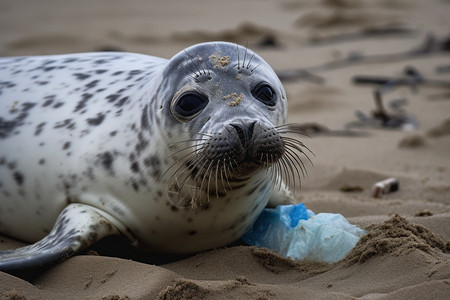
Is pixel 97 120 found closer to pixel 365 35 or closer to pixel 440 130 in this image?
pixel 440 130

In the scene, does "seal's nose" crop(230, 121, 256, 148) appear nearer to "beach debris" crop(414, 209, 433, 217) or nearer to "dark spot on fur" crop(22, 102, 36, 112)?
"beach debris" crop(414, 209, 433, 217)

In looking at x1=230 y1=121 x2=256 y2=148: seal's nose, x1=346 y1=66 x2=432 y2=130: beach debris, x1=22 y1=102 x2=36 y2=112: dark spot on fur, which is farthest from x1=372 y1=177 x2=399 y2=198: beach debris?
x1=22 y1=102 x2=36 y2=112: dark spot on fur

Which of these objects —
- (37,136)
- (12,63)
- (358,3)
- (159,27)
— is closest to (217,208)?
(37,136)

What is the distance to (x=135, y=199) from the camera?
2.86 m

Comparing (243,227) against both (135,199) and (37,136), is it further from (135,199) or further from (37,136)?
(37,136)

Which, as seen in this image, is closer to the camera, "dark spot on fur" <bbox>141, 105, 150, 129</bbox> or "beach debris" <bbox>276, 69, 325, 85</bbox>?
"dark spot on fur" <bbox>141, 105, 150, 129</bbox>

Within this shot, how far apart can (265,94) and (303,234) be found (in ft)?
1.98

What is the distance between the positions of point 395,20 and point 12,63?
7225 mm

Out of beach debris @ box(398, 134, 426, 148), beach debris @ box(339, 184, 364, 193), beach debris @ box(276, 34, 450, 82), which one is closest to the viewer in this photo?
beach debris @ box(339, 184, 364, 193)

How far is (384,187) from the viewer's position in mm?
3812

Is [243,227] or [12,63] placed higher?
[12,63]

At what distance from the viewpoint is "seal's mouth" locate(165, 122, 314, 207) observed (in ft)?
8.07

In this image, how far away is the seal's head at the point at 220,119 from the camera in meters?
2.48

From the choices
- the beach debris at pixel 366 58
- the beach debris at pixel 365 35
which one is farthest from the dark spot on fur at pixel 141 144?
the beach debris at pixel 365 35
